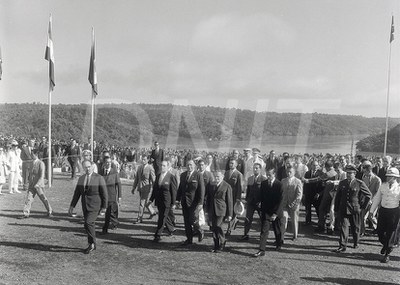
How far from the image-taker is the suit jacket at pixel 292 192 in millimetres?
9836

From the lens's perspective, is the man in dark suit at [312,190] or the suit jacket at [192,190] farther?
the man in dark suit at [312,190]

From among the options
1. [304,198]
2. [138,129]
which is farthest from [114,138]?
[304,198]

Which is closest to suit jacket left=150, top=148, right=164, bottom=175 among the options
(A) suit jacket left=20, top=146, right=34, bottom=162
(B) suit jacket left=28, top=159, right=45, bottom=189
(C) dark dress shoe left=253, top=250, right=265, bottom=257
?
(B) suit jacket left=28, top=159, right=45, bottom=189

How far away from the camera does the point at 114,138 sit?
57938 mm

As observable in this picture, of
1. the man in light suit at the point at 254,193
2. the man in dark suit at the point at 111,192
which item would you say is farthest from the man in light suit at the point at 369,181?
the man in dark suit at the point at 111,192

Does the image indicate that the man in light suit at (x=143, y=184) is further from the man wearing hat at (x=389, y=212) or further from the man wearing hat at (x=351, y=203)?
the man wearing hat at (x=389, y=212)

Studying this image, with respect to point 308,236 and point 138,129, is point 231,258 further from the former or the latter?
point 138,129

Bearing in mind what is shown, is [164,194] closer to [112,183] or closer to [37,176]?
[112,183]

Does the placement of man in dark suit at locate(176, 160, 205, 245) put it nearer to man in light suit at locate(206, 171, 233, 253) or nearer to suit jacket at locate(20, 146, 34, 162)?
man in light suit at locate(206, 171, 233, 253)

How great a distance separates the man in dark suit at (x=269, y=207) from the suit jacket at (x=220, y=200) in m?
0.75

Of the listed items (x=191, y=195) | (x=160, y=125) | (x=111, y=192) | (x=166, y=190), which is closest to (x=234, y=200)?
(x=191, y=195)

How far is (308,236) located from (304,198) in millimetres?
1937

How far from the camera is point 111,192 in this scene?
9.97 meters

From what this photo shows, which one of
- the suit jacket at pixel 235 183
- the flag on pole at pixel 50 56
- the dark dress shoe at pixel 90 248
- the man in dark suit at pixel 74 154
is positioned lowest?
the dark dress shoe at pixel 90 248
